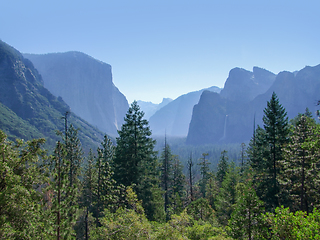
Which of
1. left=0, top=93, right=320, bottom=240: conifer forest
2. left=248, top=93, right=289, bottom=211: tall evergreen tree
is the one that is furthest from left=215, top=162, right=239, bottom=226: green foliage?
left=248, top=93, right=289, bottom=211: tall evergreen tree

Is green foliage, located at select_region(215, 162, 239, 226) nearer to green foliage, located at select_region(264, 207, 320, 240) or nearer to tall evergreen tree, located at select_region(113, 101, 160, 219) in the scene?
tall evergreen tree, located at select_region(113, 101, 160, 219)

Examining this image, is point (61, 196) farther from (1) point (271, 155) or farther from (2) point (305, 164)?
(1) point (271, 155)

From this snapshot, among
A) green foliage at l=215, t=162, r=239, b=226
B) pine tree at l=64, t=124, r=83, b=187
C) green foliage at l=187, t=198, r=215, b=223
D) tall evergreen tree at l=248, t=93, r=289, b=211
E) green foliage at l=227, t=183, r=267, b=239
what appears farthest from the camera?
pine tree at l=64, t=124, r=83, b=187

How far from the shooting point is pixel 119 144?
77.4 ft

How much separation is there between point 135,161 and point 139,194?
342cm

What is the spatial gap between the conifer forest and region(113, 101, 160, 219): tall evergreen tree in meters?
0.11

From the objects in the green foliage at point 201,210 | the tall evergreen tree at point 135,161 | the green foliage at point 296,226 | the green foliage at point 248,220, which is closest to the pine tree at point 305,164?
the green foliage at point 248,220

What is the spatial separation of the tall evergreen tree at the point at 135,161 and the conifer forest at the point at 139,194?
0.11 meters

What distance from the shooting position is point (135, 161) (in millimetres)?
21859

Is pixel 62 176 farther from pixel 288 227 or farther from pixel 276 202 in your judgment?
pixel 276 202

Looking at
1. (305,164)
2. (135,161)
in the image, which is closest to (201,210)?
(135,161)

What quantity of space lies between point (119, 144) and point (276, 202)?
1775 centimetres

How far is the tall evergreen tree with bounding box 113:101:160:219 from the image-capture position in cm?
2145

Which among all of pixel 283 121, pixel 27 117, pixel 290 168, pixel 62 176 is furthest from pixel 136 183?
pixel 27 117
